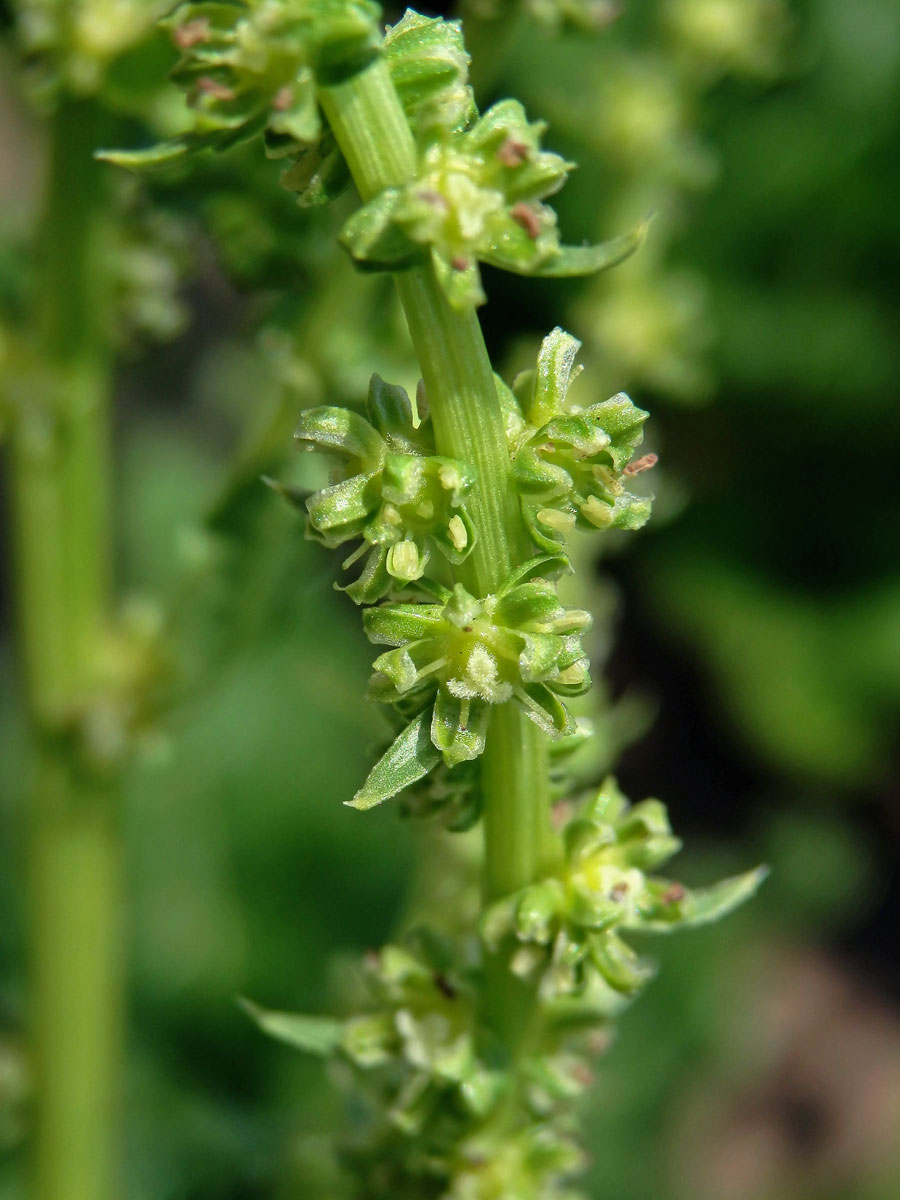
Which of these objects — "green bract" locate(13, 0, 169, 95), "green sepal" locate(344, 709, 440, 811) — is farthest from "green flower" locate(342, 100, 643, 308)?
"green bract" locate(13, 0, 169, 95)

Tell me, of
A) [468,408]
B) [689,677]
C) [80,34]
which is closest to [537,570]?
[468,408]

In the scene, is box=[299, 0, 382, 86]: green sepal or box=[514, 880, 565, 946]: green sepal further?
box=[514, 880, 565, 946]: green sepal

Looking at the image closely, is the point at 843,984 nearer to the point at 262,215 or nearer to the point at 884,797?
the point at 884,797

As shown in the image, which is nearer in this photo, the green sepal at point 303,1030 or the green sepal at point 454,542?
the green sepal at point 454,542

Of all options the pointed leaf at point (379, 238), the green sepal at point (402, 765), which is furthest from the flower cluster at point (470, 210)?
the green sepal at point (402, 765)

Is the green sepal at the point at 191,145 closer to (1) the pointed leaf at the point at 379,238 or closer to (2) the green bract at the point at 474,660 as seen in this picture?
(1) the pointed leaf at the point at 379,238

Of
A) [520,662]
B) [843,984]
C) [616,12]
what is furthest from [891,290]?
[520,662]

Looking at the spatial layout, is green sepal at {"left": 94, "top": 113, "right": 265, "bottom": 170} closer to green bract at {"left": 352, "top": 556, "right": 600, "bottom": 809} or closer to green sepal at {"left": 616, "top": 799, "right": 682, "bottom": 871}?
green bract at {"left": 352, "top": 556, "right": 600, "bottom": 809}
